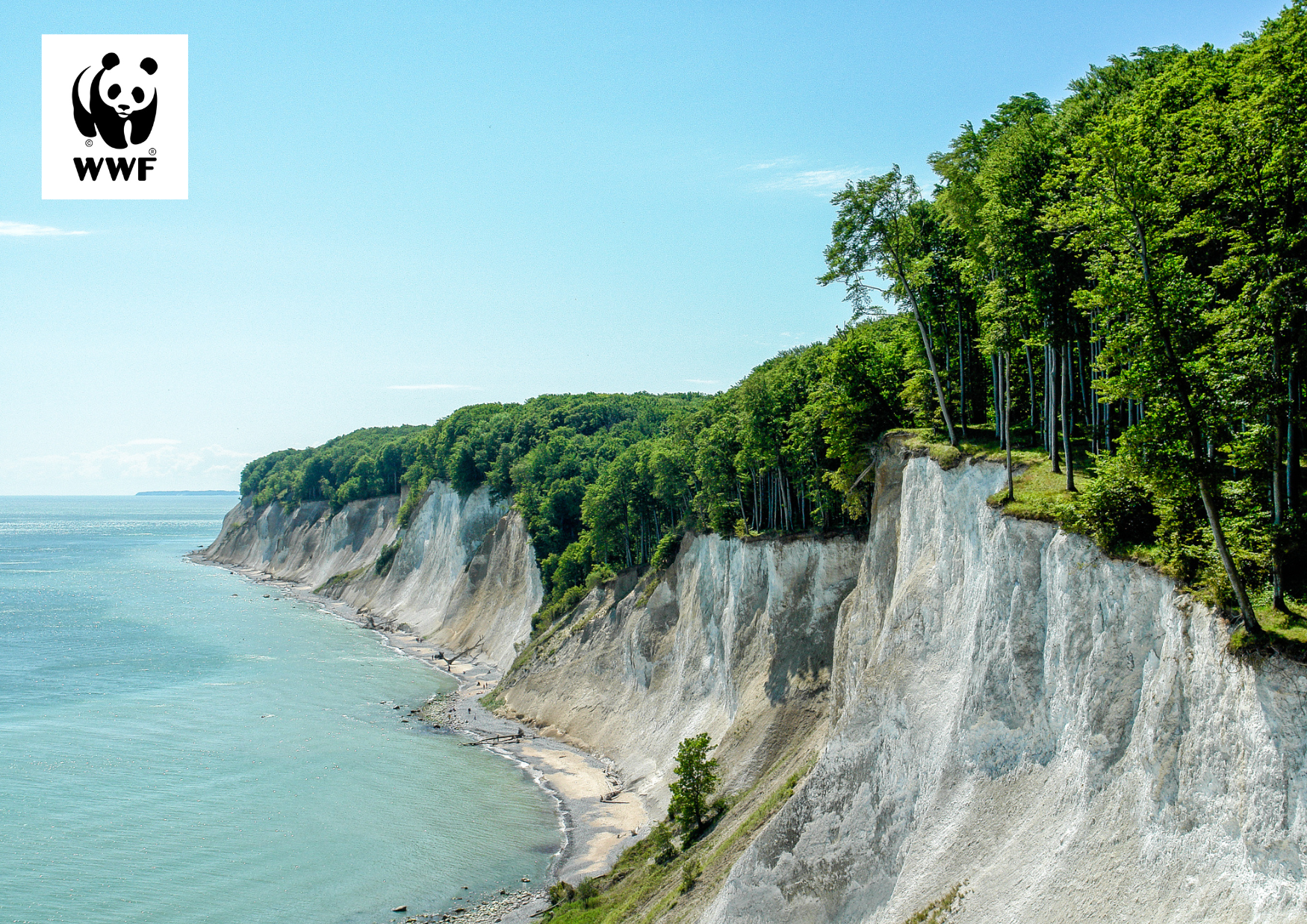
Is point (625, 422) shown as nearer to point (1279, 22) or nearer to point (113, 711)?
point (113, 711)

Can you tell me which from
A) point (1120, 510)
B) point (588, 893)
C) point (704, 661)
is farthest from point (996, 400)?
point (588, 893)

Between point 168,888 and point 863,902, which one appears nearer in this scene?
point 863,902

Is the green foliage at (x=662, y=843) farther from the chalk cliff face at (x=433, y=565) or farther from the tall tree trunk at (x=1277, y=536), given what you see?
the chalk cliff face at (x=433, y=565)

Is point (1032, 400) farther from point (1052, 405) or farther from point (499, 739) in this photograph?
point (499, 739)

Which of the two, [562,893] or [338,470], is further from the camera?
[338,470]

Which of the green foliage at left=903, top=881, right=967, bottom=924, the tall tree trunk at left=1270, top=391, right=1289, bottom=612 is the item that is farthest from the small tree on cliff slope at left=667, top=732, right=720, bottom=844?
the tall tree trunk at left=1270, top=391, right=1289, bottom=612

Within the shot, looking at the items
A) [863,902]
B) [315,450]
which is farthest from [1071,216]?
[315,450]
